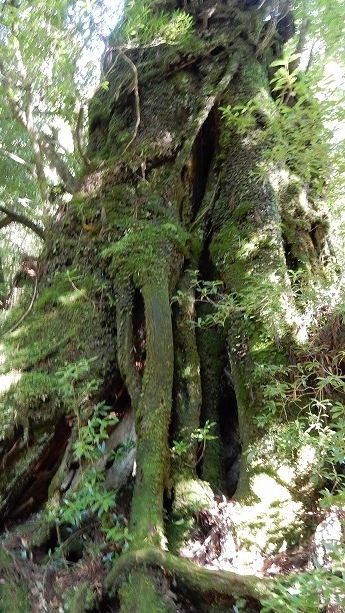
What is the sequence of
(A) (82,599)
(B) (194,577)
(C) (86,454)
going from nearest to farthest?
(B) (194,577)
(A) (82,599)
(C) (86,454)

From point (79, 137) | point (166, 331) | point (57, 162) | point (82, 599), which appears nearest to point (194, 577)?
point (82, 599)

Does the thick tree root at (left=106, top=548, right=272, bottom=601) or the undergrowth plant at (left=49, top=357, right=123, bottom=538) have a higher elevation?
the undergrowth plant at (left=49, top=357, right=123, bottom=538)

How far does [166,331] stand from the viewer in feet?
Result: 10.6

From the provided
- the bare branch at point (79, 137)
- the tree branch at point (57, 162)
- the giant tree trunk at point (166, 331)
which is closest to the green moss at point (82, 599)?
the giant tree trunk at point (166, 331)

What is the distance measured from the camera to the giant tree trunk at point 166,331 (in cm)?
269

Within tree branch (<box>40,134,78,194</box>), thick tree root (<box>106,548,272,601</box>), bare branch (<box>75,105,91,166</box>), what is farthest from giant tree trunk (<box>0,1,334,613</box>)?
tree branch (<box>40,134,78,194</box>)

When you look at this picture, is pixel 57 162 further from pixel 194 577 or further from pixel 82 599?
pixel 194 577

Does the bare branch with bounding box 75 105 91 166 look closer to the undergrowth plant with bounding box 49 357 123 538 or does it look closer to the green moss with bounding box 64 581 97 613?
the undergrowth plant with bounding box 49 357 123 538

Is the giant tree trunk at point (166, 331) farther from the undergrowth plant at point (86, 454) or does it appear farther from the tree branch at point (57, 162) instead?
the tree branch at point (57, 162)

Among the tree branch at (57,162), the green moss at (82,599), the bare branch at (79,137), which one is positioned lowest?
the green moss at (82,599)

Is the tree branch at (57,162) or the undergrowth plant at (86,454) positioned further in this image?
the tree branch at (57,162)

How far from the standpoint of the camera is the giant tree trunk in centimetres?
269

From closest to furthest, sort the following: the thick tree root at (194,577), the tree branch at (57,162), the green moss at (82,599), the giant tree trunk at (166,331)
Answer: the thick tree root at (194,577), the green moss at (82,599), the giant tree trunk at (166,331), the tree branch at (57,162)

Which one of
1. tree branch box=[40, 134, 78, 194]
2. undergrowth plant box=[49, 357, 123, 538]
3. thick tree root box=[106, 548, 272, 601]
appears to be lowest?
thick tree root box=[106, 548, 272, 601]
